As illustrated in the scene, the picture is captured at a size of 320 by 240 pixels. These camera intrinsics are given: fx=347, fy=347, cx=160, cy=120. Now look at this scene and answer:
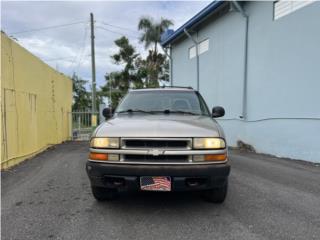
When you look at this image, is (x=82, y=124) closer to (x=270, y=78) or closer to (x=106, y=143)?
(x=270, y=78)

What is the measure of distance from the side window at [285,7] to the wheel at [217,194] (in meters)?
6.73

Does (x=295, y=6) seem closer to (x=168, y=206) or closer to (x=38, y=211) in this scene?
(x=168, y=206)

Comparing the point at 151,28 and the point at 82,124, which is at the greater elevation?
the point at 151,28

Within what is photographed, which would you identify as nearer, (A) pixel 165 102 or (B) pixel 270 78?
(A) pixel 165 102

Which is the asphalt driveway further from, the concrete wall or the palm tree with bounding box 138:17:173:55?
the palm tree with bounding box 138:17:173:55

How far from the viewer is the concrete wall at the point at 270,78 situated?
9.20m

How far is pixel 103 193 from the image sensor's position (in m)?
4.95

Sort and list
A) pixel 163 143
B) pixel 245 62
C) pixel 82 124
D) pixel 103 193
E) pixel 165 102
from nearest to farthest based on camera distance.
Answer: pixel 163 143
pixel 103 193
pixel 165 102
pixel 245 62
pixel 82 124

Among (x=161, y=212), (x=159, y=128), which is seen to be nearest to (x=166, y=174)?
(x=159, y=128)

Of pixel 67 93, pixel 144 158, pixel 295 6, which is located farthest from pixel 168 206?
pixel 67 93

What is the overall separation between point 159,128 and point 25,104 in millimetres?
6442

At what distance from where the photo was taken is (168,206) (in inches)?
192

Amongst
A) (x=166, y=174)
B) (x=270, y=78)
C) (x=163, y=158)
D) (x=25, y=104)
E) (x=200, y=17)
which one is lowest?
(x=166, y=174)

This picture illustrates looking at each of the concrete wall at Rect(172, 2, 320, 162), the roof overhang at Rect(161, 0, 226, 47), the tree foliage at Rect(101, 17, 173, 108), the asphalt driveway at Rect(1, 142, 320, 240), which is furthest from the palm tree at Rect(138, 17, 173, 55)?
the asphalt driveway at Rect(1, 142, 320, 240)
